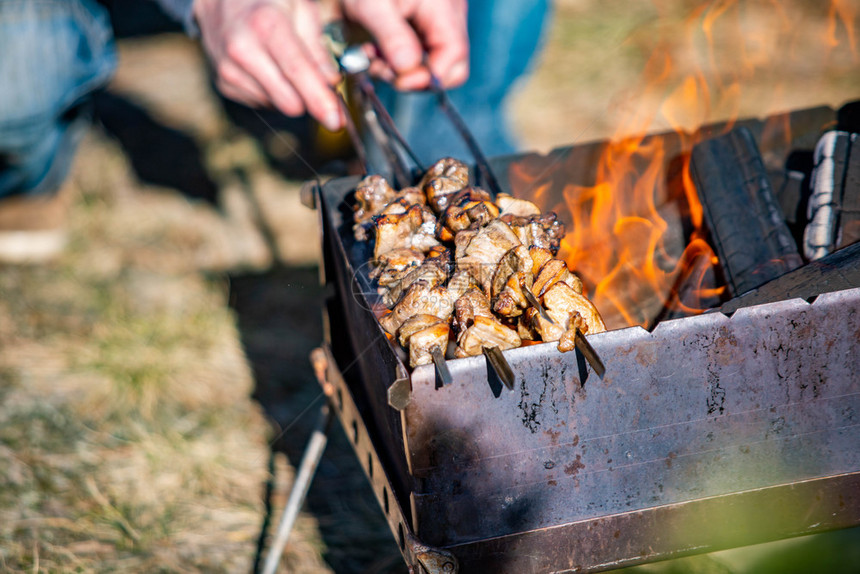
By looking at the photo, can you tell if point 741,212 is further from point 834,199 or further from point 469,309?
point 469,309

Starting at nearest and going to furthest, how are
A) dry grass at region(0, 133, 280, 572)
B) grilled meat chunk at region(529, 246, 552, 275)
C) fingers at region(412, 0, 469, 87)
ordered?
1. grilled meat chunk at region(529, 246, 552, 275)
2. fingers at region(412, 0, 469, 87)
3. dry grass at region(0, 133, 280, 572)

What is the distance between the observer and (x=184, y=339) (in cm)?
316

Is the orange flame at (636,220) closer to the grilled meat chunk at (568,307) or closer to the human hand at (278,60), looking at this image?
the grilled meat chunk at (568,307)

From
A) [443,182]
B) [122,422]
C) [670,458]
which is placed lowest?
[122,422]

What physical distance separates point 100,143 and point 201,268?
1.70 meters

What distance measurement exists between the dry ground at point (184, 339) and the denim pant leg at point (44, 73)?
569mm

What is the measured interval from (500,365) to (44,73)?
9.43 ft

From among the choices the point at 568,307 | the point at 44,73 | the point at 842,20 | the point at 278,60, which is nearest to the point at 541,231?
the point at 568,307

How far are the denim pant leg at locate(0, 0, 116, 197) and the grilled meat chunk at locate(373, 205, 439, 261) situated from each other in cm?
234

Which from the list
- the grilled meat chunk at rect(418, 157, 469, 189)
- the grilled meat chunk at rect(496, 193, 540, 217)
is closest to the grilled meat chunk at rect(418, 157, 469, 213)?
the grilled meat chunk at rect(418, 157, 469, 189)

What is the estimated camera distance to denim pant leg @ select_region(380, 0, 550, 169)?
131 inches

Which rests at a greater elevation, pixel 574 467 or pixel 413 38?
pixel 413 38

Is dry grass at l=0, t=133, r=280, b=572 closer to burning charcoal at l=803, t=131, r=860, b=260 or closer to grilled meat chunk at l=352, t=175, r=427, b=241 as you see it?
grilled meat chunk at l=352, t=175, r=427, b=241

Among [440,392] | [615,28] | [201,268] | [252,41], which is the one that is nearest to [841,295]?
[440,392]
